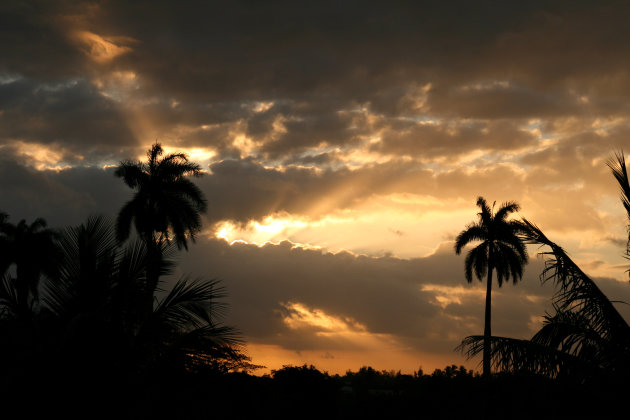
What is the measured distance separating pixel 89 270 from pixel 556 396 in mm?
12822

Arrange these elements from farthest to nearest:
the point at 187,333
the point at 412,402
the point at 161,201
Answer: the point at 161,201
the point at 412,402
the point at 187,333

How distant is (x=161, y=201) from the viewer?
39.0 meters

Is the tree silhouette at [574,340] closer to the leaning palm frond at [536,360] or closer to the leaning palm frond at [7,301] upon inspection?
the leaning palm frond at [536,360]

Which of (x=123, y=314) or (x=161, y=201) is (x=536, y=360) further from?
(x=161, y=201)

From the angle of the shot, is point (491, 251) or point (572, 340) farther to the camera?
point (491, 251)

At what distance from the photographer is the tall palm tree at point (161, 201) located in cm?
3878

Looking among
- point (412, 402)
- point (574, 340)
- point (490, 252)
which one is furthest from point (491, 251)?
point (574, 340)

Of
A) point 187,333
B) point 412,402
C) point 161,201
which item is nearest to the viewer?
point 187,333

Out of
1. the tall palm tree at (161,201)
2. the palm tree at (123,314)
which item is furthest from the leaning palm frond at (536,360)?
the tall palm tree at (161,201)

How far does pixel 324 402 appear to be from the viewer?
32.6 metres

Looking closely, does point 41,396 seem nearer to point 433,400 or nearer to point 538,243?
point 538,243

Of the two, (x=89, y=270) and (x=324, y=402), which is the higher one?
(x=89, y=270)

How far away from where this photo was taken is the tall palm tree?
127 ft

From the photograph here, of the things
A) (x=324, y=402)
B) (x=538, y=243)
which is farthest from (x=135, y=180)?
(x=538, y=243)
